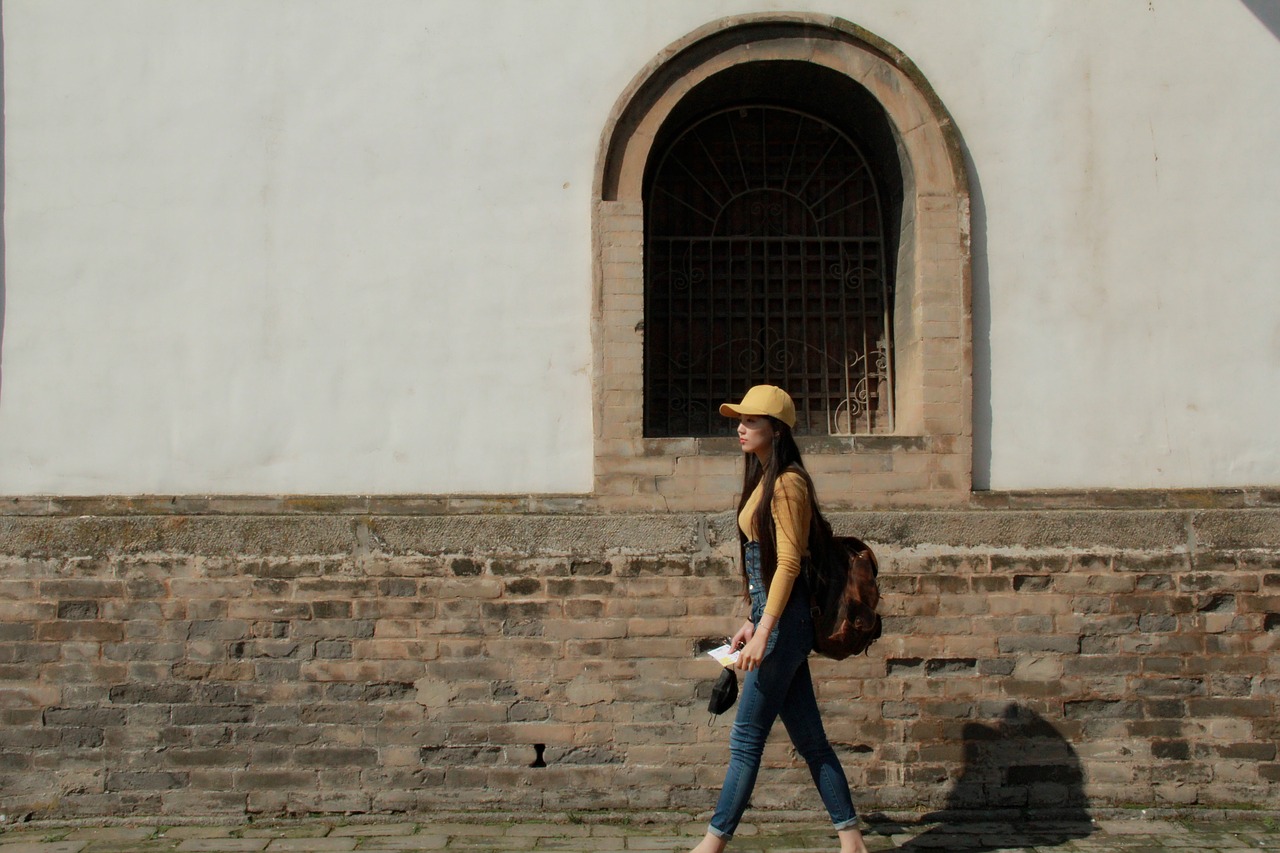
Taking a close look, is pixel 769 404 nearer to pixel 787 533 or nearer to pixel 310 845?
pixel 787 533

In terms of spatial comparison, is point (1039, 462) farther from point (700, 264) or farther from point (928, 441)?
point (700, 264)

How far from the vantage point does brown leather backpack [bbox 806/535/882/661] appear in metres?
4.09

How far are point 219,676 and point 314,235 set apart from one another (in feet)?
6.87

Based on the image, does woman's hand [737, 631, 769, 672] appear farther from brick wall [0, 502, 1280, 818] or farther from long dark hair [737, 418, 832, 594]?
brick wall [0, 502, 1280, 818]

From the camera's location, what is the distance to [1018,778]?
5191 mm

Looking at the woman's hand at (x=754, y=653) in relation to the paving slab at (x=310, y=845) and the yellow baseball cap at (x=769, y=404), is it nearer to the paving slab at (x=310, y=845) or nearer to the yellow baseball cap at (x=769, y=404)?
the yellow baseball cap at (x=769, y=404)

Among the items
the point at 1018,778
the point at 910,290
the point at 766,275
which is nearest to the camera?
the point at 1018,778

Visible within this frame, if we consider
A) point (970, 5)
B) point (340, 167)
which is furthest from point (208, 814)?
point (970, 5)

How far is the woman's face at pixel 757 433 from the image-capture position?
411 centimetres

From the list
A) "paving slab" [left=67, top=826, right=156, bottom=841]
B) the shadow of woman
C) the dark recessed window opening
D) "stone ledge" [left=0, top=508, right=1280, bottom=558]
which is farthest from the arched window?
"paving slab" [left=67, top=826, right=156, bottom=841]

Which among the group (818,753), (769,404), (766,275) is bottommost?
(818,753)

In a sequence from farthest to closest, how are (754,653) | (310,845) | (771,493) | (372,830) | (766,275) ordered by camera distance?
(766,275)
(372,830)
(310,845)
(771,493)
(754,653)

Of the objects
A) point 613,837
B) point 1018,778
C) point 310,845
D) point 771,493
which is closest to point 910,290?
point 771,493

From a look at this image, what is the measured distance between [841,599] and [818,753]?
1.97 ft
